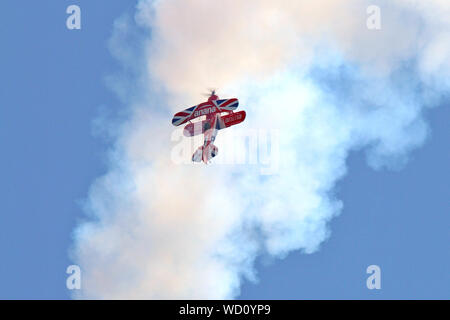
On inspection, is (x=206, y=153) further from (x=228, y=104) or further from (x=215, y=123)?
(x=228, y=104)

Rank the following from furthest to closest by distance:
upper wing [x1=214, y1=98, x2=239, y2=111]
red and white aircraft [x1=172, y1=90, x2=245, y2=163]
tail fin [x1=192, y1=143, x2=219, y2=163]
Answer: upper wing [x1=214, y1=98, x2=239, y2=111], red and white aircraft [x1=172, y1=90, x2=245, y2=163], tail fin [x1=192, y1=143, x2=219, y2=163]

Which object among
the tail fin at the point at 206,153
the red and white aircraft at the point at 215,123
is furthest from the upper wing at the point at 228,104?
the tail fin at the point at 206,153

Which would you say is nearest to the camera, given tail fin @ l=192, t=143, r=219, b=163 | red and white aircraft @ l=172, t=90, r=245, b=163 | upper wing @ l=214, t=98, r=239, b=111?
tail fin @ l=192, t=143, r=219, b=163

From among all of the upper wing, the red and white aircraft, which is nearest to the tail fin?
the red and white aircraft

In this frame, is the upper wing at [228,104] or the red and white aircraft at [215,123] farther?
the upper wing at [228,104]

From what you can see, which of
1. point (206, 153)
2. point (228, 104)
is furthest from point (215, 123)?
point (206, 153)

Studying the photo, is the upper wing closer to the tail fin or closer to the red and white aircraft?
the red and white aircraft

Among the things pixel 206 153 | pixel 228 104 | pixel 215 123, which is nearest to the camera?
pixel 206 153

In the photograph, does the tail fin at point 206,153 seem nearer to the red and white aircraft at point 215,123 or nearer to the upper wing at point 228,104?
the red and white aircraft at point 215,123

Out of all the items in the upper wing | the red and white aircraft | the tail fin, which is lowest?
the tail fin

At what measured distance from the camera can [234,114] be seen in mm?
197500
